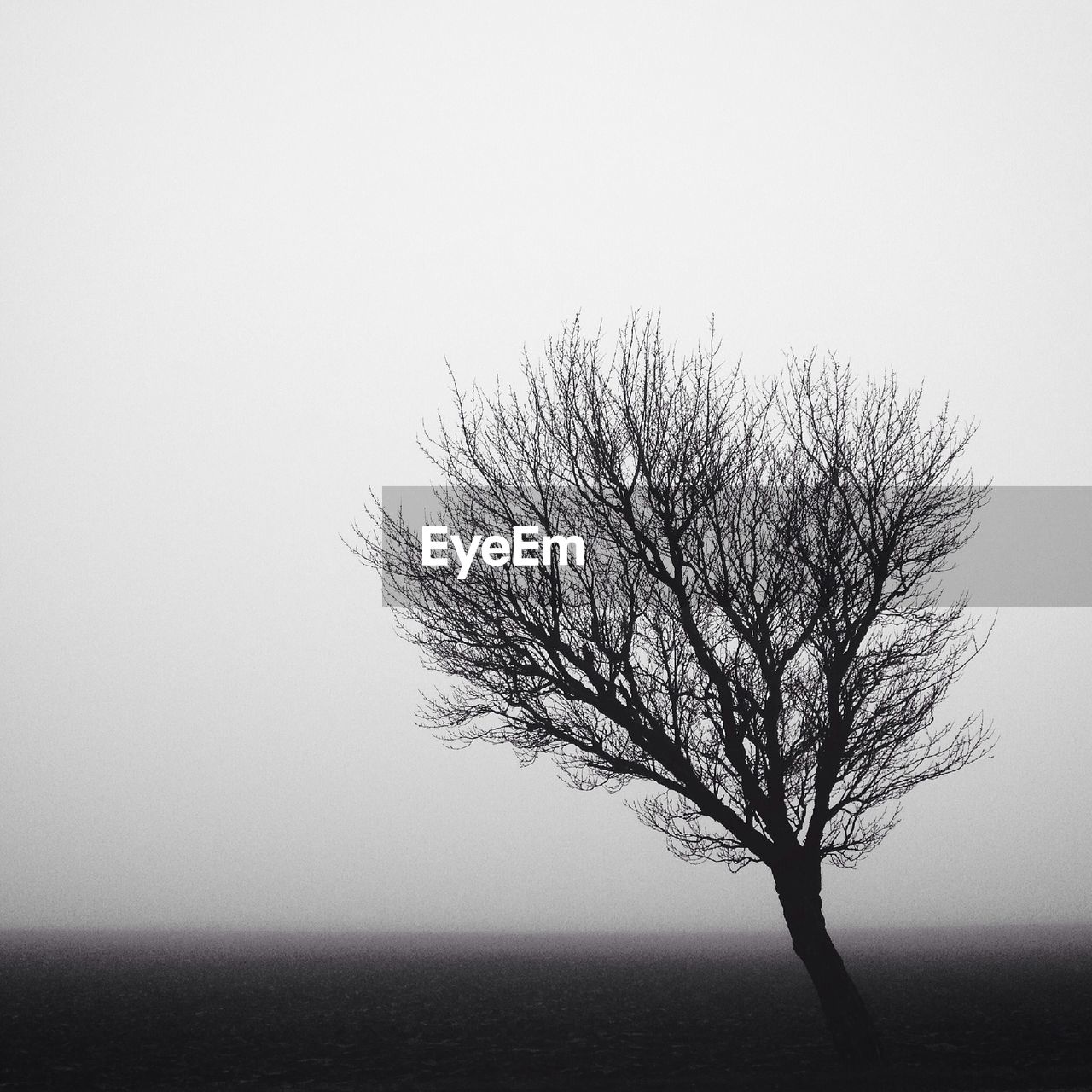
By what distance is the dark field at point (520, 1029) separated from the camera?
17000 mm

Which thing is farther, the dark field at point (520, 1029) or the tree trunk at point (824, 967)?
the dark field at point (520, 1029)

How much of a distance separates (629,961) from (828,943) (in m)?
47.4

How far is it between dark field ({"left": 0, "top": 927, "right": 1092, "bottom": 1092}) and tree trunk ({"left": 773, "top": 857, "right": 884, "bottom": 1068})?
617 mm

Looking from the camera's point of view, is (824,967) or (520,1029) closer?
(824,967)

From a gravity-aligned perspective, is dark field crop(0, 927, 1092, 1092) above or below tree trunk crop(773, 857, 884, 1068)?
below

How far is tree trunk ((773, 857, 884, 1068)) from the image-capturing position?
1589cm

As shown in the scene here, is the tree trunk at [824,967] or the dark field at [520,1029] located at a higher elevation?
the tree trunk at [824,967]

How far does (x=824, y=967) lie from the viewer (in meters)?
16.3

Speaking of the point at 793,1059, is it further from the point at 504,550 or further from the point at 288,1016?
the point at 288,1016

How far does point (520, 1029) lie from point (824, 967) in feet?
36.4

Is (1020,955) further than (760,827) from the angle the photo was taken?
Yes

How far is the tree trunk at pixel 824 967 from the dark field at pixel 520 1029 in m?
0.62

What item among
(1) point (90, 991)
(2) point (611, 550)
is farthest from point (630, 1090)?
(1) point (90, 991)

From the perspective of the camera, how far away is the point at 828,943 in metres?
16.4
